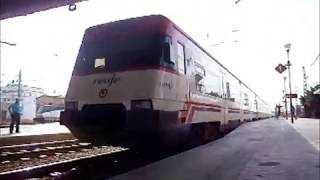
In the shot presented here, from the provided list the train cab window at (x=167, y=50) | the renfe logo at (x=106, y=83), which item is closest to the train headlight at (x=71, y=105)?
the renfe logo at (x=106, y=83)

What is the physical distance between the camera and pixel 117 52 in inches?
402

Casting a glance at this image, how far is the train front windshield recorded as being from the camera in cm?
981

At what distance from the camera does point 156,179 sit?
7449 millimetres

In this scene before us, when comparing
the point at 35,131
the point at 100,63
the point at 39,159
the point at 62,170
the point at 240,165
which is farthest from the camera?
the point at 35,131

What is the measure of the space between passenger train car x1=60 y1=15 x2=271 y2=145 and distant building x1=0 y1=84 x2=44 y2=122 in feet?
148

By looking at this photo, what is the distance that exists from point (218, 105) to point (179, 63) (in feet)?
19.2

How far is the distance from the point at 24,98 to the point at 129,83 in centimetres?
7076

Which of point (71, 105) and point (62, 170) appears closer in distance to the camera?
point (62, 170)

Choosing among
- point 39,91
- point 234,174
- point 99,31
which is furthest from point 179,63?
point 39,91

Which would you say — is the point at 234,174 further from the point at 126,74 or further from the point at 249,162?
the point at 126,74

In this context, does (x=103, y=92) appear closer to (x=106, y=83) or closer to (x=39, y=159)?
(x=106, y=83)

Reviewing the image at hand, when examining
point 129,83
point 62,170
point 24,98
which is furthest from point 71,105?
point 24,98

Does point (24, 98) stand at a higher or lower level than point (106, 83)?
higher

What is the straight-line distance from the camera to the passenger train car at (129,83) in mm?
9344
